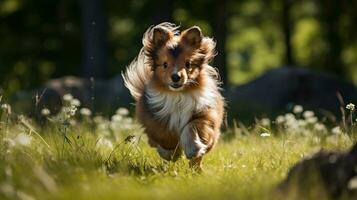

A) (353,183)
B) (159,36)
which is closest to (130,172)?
(353,183)

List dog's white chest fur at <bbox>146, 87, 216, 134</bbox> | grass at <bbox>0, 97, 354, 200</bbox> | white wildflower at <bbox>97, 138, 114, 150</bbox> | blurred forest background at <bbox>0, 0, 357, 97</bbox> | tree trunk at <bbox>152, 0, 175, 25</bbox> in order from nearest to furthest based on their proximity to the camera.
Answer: grass at <bbox>0, 97, 354, 200</bbox>, dog's white chest fur at <bbox>146, 87, 216, 134</bbox>, white wildflower at <bbox>97, 138, 114, 150</bbox>, tree trunk at <bbox>152, 0, 175, 25</bbox>, blurred forest background at <bbox>0, 0, 357, 97</bbox>

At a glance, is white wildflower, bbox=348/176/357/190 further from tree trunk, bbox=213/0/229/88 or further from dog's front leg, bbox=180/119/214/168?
tree trunk, bbox=213/0/229/88

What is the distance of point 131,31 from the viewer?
28594mm

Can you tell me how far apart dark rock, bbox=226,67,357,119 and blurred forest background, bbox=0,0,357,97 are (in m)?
4.02

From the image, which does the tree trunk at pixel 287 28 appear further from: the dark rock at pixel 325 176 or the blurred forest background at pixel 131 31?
the dark rock at pixel 325 176

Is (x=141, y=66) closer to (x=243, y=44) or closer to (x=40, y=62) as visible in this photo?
(x=40, y=62)

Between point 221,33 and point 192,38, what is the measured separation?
13536 mm

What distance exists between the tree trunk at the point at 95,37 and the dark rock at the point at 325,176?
55.1 feet

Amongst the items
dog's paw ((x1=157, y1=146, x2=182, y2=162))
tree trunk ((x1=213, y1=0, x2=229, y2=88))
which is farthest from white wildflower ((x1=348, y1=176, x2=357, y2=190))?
tree trunk ((x1=213, y1=0, x2=229, y2=88))

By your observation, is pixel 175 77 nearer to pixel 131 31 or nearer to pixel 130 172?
pixel 130 172

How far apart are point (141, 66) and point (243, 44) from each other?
26.2 m

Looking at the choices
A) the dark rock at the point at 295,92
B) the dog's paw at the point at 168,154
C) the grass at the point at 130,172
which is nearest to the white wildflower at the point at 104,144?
the grass at the point at 130,172

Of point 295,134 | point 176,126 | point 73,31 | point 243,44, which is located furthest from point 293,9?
point 176,126

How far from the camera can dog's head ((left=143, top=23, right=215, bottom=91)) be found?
339 inches
